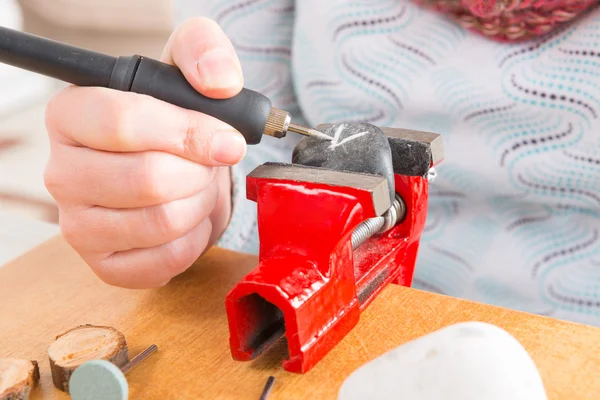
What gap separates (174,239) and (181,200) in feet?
0.13

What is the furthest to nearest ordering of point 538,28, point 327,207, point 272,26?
point 272,26 → point 538,28 → point 327,207

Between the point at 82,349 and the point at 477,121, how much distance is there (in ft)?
1.60

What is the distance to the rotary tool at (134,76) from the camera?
442 mm

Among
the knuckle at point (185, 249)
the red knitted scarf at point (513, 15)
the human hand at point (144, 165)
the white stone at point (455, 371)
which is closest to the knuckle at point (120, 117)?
the human hand at point (144, 165)

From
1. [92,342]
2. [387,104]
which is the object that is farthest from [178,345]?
[387,104]

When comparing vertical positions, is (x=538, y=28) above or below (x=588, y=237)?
above

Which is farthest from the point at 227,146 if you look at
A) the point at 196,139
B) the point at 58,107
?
the point at 58,107

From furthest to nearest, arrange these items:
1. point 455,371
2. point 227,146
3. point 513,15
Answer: point 513,15, point 227,146, point 455,371

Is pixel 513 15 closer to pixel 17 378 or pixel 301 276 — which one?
pixel 301 276

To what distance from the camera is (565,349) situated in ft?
1.45

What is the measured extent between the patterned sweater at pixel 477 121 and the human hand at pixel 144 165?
171 mm

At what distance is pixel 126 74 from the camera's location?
45 centimetres

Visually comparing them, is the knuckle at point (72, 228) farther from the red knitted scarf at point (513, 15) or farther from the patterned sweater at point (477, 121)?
the red knitted scarf at point (513, 15)

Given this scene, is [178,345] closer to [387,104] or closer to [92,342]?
[92,342]
